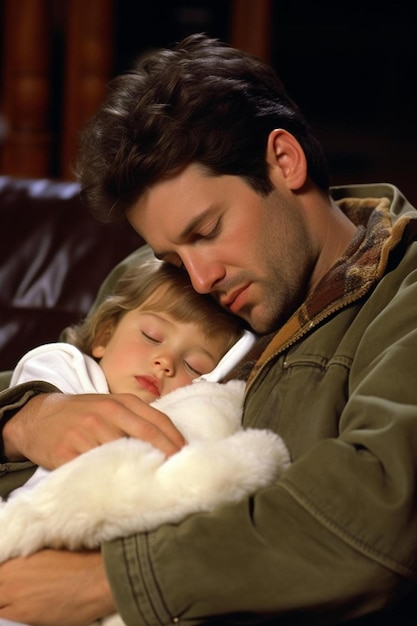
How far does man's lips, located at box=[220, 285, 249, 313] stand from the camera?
6.05 feet

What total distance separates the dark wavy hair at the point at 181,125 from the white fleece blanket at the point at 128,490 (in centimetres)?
59

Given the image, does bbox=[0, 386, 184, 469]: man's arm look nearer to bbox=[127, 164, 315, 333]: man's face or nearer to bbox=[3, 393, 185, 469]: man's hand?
bbox=[3, 393, 185, 469]: man's hand

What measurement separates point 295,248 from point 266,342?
0.19 m

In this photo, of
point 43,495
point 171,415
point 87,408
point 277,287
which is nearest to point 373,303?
point 277,287

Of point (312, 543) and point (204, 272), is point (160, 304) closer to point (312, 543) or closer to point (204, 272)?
point (204, 272)

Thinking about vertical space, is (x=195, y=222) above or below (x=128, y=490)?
above

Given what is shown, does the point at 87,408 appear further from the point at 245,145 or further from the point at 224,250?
the point at 245,145

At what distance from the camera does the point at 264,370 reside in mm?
1711

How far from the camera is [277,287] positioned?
1848mm

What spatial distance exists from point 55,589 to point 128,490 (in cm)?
19

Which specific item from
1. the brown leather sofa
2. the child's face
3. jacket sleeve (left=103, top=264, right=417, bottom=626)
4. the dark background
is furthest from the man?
the dark background

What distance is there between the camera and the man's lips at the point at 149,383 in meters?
1.85

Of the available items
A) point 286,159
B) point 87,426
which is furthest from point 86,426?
point 286,159

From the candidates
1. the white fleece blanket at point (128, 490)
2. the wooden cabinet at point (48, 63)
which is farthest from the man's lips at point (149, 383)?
the wooden cabinet at point (48, 63)
